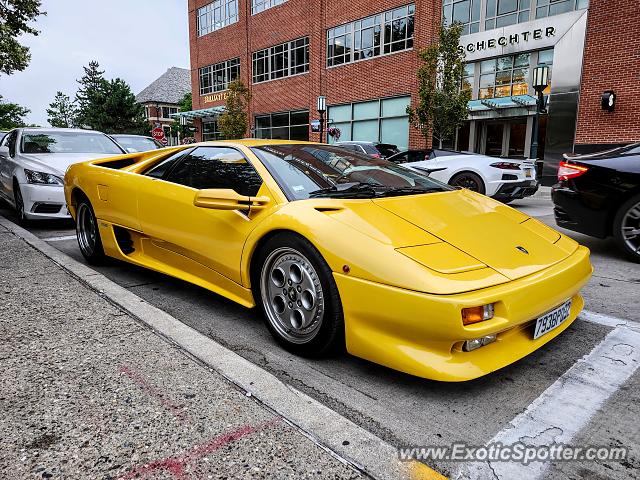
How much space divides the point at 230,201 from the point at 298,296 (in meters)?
0.76

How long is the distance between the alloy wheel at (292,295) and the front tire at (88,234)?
95.2 inches

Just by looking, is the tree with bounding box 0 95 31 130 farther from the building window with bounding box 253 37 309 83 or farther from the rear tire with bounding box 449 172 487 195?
the rear tire with bounding box 449 172 487 195

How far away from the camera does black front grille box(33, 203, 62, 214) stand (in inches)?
261

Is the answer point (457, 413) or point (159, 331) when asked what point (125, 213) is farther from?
point (457, 413)

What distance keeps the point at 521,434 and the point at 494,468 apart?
29 centimetres

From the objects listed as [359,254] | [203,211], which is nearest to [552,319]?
[359,254]

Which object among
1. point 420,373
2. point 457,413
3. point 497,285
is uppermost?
point 497,285

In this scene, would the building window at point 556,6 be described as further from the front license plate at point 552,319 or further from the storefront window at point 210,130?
the storefront window at point 210,130

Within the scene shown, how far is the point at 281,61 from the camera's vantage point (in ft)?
89.1

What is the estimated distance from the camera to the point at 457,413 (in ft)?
7.21

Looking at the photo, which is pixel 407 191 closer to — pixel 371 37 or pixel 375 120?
pixel 375 120

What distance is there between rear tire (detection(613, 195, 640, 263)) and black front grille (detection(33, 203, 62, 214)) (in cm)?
702

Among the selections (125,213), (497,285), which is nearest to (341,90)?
(125,213)

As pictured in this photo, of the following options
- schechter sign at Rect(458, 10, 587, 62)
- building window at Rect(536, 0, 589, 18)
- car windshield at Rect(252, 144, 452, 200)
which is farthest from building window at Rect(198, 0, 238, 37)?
car windshield at Rect(252, 144, 452, 200)
